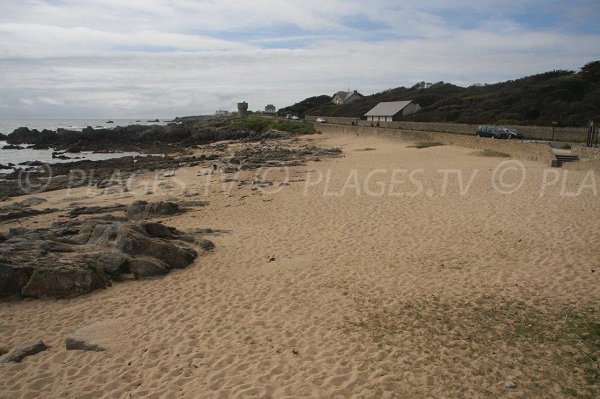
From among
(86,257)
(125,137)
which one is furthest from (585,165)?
(125,137)

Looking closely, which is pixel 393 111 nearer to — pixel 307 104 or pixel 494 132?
pixel 494 132

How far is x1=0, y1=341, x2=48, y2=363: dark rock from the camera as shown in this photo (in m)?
6.76

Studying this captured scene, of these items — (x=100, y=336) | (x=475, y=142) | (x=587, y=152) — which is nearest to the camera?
(x=100, y=336)

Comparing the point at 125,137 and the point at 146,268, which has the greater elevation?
the point at 125,137

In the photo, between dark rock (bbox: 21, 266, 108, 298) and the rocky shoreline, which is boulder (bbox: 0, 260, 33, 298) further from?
dark rock (bbox: 21, 266, 108, 298)

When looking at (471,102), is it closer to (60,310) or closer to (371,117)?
(371,117)

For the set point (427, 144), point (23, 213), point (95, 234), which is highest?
point (427, 144)

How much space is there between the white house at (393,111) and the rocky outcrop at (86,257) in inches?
2424

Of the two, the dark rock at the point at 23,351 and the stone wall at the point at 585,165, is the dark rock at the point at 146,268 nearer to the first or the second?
the dark rock at the point at 23,351

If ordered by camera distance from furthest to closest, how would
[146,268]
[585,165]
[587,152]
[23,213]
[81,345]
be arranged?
[587,152] → [585,165] → [23,213] → [146,268] → [81,345]

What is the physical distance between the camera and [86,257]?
1020 centimetres

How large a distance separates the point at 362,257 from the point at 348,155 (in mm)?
24132

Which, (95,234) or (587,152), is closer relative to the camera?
(95,234)

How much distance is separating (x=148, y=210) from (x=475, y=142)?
982 inches
